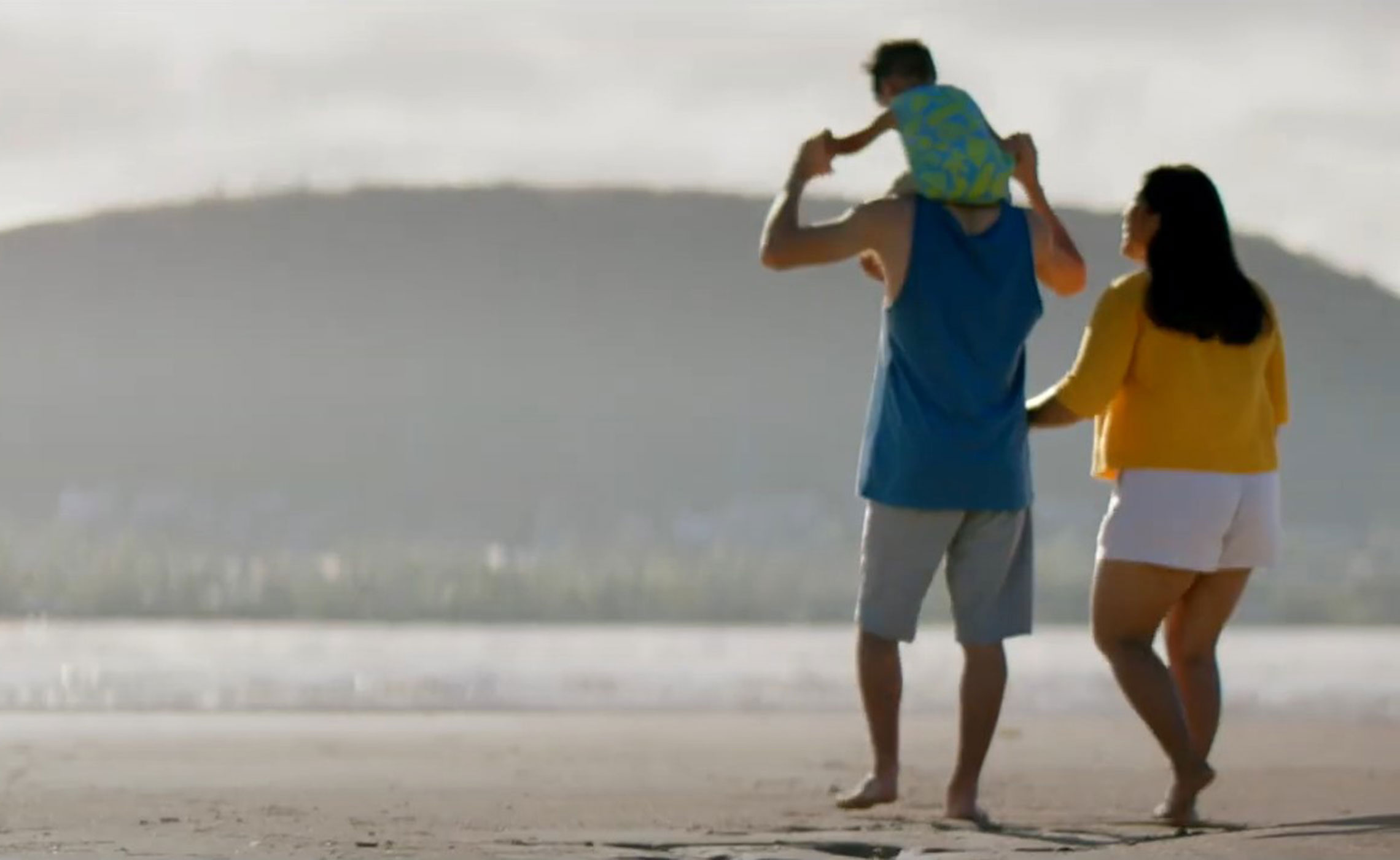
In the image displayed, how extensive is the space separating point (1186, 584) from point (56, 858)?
7.20ft

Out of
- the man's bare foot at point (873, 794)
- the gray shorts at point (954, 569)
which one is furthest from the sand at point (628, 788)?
the gray shorts at point (954, 569)

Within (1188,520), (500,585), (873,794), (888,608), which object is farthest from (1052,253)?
(500,585)

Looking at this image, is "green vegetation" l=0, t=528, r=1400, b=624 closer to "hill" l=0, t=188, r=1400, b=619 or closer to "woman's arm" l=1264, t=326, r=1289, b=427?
"hill" l=0, t=188, r=1400, b=619

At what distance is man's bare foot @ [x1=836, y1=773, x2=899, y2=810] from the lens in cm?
467

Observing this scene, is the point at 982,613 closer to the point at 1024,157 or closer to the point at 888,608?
the point at 888,608

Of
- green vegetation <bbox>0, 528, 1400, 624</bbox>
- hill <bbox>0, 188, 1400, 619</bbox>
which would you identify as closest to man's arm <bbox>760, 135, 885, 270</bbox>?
green vegetation <bbox>0, 528, 1400, 624</bbox>

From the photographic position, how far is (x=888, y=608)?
15.3 feet

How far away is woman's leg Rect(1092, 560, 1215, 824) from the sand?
0.13 m

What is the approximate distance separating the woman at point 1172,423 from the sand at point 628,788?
0.35 metres

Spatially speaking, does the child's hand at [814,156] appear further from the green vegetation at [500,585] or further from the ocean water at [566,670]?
the green vegetation at [500,585]

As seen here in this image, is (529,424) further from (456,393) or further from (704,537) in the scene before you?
(704,537)

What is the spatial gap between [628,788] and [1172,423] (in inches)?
60.7

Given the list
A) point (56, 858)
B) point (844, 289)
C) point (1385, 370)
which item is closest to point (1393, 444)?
point (1385, 370)

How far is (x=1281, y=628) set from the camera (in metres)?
14.6
